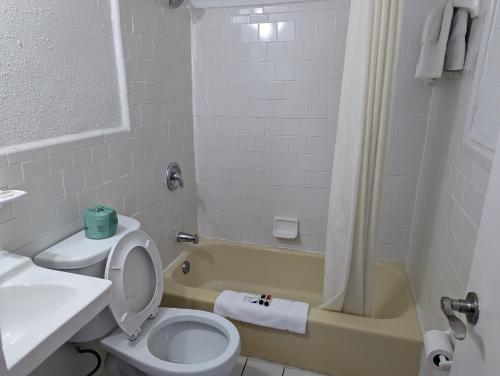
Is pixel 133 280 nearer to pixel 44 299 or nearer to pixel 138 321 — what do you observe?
pixel 138 321

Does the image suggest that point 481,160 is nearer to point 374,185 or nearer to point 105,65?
point 374,185

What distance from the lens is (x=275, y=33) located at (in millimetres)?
1989

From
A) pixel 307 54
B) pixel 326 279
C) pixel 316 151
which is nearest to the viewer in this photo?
pixel 326 279

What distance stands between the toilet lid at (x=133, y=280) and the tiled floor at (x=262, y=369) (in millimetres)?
632

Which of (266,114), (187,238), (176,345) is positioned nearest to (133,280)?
(176,345)

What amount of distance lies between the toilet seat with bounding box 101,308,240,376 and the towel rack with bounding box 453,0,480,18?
60.0 inches

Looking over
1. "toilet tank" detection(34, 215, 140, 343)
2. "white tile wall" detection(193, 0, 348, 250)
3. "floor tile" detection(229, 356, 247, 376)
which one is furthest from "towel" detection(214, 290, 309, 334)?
"white tile wall" detection(193, 0, 348, 250)

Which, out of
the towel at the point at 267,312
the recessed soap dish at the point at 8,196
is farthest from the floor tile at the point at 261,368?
the recessed soap dish at the point at 8,196

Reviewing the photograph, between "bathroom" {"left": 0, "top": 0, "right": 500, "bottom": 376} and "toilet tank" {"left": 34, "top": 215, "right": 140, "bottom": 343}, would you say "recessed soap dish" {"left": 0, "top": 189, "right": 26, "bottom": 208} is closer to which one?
"bathroom" {"left": 0, "top": 0, "right": 500, "bottom": 376}

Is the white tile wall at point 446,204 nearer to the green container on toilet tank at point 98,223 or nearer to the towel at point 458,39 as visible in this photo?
the towel at point 458,39

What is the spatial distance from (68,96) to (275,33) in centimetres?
123

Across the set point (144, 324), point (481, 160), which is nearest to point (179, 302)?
point (144, 324)

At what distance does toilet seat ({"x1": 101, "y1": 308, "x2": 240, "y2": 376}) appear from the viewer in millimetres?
1234

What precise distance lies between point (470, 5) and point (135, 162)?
153 centimetres
